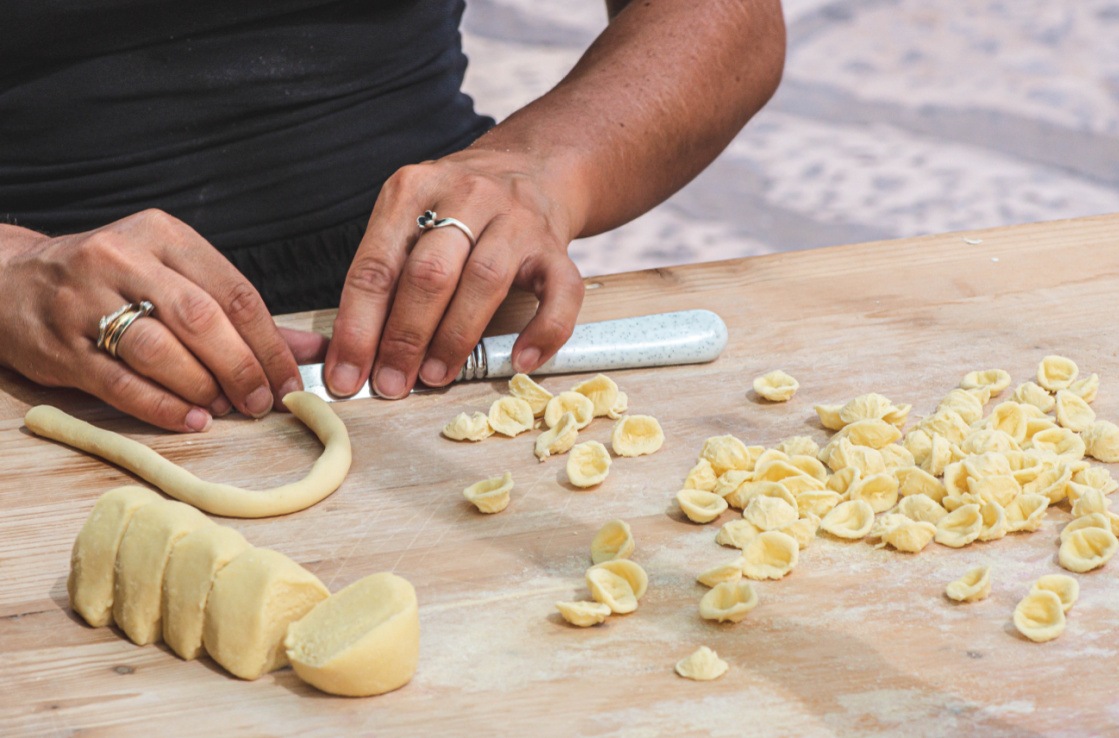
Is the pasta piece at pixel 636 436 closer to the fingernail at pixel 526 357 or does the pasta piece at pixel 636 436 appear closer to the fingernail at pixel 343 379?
the fingernail at pixel 526 357

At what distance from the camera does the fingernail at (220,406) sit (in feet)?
4.14

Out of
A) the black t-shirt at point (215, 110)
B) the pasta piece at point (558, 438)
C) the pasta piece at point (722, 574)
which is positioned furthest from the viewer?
the black t-shirt at point (215, 110)

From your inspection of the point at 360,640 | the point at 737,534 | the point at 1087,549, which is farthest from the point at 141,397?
the point at 1087,549

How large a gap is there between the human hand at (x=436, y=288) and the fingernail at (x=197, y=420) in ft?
0.46

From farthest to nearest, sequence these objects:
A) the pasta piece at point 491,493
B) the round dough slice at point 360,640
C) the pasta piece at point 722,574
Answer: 1. the pasta piece at point 491,493
2. the pasta piece at point 722,574
3. the round dough slice at point 360,640

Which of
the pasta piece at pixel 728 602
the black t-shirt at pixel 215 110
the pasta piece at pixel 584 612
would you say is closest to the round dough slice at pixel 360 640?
the pasta piece at pixel 584 612

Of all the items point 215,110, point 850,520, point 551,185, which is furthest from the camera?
point 215,110

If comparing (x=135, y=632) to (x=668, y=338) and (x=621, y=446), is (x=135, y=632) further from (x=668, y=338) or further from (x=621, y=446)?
(x=668, y=338)

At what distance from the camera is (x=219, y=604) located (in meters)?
0.90

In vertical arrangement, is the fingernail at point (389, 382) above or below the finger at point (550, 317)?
below

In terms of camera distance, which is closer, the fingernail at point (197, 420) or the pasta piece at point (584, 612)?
the pasta piece at point (584, 612)

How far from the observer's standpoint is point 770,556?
101 centimetres

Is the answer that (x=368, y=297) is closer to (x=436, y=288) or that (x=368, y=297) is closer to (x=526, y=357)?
(x=436, y=288)

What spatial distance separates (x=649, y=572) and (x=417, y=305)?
16.7 inches
